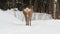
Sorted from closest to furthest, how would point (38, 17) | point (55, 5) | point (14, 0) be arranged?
point (38, 17)
point (55, 5)
point (14, 0)

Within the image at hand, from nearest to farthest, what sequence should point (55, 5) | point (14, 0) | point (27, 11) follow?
1. point (27, 11)
2. point (55, 5)
3. point (14, 0)

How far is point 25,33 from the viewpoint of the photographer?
4.62 m

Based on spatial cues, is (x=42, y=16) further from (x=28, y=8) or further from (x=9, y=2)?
(x=28, y=8)

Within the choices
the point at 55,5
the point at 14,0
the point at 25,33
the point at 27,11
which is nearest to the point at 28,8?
the point at 27,11

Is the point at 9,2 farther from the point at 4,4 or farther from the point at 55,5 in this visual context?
the point at 55,5

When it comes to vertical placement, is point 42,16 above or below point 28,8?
below

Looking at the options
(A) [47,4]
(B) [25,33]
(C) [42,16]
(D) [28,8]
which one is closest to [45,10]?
(A) [47,4]

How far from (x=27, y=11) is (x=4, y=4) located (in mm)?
5781

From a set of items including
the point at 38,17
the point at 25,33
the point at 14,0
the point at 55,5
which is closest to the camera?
the point at 25,33

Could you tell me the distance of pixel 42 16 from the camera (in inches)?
390

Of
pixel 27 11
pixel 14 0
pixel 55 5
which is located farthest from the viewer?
pixel 14 0

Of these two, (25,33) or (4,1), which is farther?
(4,1)

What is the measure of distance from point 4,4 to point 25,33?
6844 millimetres

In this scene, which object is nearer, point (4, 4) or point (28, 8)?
point (28, 8)
